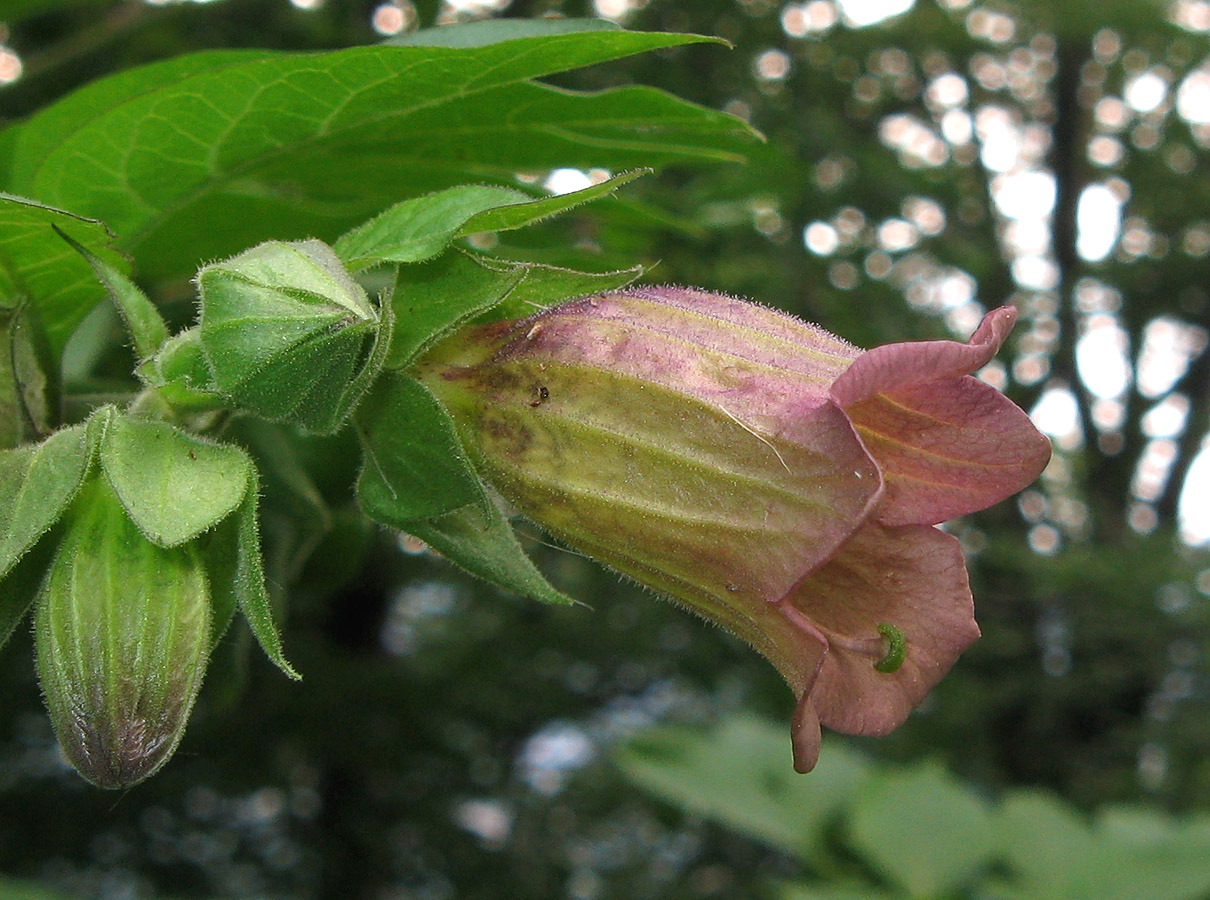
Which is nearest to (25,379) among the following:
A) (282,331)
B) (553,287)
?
(282,331)

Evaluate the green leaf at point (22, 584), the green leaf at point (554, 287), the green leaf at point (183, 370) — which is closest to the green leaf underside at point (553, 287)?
the green leaf at point (554, 287)

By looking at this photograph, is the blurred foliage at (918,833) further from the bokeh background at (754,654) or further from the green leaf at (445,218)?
the green leaf at (445,218)

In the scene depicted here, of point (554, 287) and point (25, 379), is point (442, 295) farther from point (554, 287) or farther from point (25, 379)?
point (25, 379)

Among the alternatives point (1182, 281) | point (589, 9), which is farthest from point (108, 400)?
point (1182, 281)

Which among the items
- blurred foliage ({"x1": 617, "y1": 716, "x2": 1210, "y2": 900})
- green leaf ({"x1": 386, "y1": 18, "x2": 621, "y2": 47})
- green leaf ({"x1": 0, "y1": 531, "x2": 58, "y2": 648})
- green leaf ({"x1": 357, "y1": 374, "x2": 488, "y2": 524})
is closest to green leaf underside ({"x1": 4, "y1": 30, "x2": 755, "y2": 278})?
green leaf ({"x1": 386, "y1": 18, "x2": 621, "y2": 47})

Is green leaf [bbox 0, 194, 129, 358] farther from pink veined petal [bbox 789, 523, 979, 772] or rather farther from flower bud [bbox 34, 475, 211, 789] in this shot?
pink veined petal [bbox 789, 523, 979, 772]

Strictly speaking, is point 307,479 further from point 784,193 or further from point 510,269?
point 784,193
